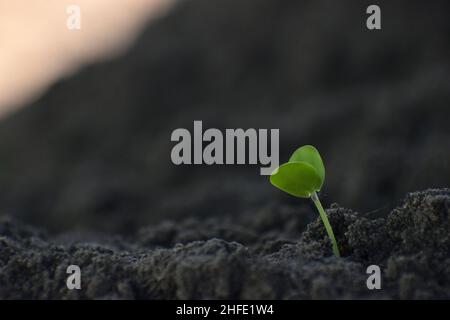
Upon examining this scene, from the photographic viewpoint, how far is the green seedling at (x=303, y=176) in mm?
1126

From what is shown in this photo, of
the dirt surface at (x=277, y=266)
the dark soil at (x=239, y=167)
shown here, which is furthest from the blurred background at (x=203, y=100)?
the dirt surface at (x=277, y=266)

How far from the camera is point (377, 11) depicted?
3678 millimetres

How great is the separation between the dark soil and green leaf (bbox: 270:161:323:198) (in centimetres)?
12

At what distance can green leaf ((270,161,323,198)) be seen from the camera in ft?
3.68

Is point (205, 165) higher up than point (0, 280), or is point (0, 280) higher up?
point (205, 165)

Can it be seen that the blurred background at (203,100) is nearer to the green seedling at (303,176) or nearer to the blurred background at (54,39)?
the blurred background at (54,39)

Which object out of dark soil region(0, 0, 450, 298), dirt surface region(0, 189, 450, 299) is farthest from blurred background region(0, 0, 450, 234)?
dirt surface region(0, 189, 450, 299)

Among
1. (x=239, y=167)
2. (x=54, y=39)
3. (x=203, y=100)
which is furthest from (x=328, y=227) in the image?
(x=54, y=39)

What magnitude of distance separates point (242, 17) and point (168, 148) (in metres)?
1.45

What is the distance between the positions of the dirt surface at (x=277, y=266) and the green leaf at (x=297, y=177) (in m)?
0.11

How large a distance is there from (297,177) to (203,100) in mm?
3112

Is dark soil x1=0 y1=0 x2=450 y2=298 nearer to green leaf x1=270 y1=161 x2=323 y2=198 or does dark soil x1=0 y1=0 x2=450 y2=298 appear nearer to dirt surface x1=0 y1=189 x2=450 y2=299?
dirt surface x1=0 y1=189 x2=450 y2=299
